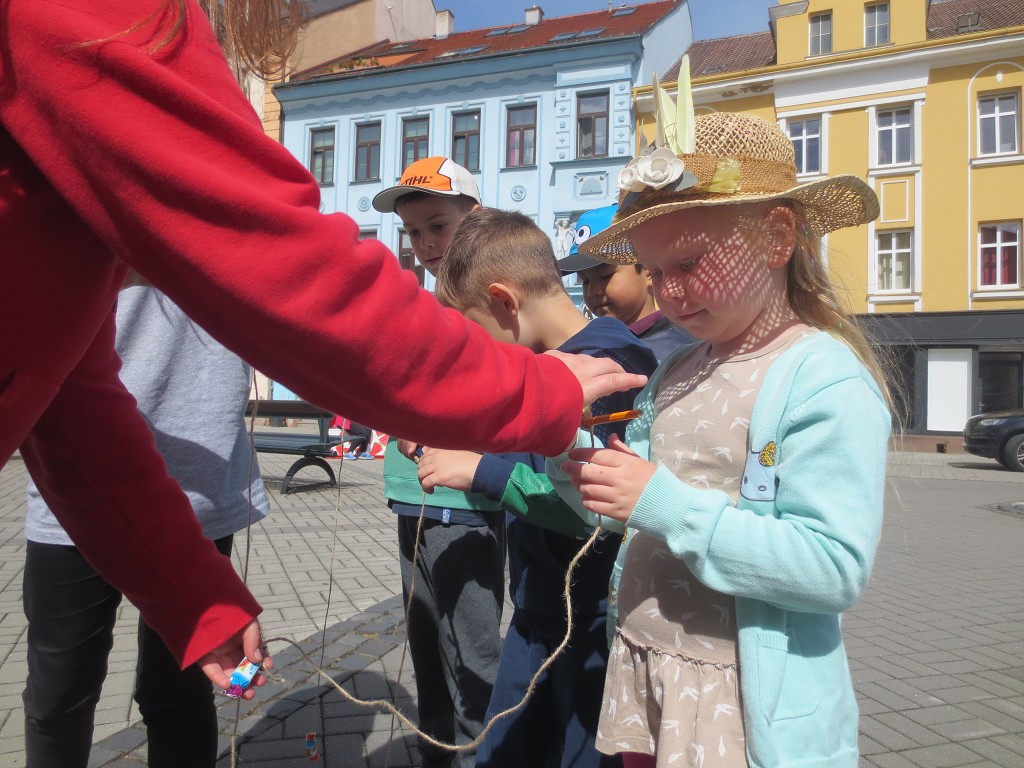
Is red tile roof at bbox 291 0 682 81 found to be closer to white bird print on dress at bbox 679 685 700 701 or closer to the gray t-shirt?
the gray t-shirt

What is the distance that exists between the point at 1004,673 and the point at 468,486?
3287 mm

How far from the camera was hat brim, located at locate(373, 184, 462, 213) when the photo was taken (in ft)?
9.87

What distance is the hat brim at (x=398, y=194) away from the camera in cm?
301

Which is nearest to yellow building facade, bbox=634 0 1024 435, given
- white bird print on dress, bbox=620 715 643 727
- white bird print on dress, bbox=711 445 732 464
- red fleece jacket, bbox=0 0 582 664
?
white bird print on dress, bbox=711 445 732 464

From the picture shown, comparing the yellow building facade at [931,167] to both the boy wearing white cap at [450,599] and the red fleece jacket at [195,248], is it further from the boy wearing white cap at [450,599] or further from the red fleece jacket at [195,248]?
the red fleece jacket at [195,248]

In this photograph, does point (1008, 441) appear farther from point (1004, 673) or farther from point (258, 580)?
point (258, 580)

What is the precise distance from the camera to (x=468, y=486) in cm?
202

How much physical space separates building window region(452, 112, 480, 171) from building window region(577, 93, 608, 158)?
3327mm

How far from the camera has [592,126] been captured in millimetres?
22141

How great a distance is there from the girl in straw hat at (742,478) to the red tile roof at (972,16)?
2335 cm

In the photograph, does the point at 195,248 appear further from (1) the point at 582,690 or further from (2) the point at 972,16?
(2) the point at 972,16

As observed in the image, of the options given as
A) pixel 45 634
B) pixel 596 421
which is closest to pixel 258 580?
pixel 45 634

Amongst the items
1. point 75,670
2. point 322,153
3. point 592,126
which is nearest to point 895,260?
point 592,126

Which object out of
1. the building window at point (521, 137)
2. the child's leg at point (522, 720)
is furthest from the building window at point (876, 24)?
the child's leg at point (522, 720)
